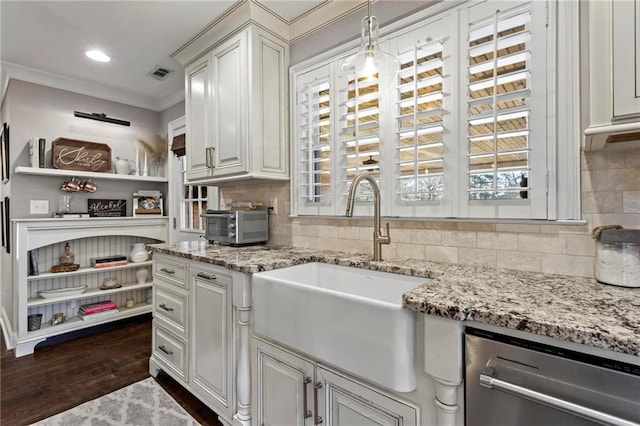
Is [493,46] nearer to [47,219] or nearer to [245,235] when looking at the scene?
[245,235]

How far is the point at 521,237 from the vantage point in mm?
Result: 1383

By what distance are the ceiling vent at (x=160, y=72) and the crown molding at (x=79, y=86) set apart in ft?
1.45

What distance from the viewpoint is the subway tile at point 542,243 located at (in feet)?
4.25

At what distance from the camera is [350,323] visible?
1.08 metres

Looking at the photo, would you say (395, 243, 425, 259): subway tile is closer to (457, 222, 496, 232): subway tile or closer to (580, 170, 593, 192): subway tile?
(457, 222, 496, 232): subway tile

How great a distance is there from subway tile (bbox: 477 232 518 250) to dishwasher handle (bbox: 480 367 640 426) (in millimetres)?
757

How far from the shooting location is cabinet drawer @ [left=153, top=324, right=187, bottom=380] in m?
1.99

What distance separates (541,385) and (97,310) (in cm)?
366

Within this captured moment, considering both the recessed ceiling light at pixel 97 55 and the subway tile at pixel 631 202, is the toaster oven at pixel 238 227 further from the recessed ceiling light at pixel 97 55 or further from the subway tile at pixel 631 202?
the subway tile at pixel 631 202

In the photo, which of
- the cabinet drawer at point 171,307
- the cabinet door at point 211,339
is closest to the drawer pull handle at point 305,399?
the cabinet door at point 211,339

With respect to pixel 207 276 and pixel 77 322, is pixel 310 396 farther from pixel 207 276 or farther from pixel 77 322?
pixel 77 322

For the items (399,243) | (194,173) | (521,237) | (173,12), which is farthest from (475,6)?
(194,173)

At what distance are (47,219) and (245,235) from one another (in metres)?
1.97

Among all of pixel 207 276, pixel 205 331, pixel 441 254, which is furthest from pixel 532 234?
pixel 205 331
